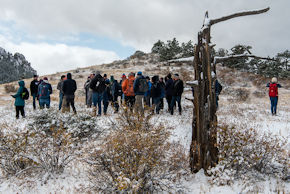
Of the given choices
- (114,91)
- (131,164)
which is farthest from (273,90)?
(131,164)

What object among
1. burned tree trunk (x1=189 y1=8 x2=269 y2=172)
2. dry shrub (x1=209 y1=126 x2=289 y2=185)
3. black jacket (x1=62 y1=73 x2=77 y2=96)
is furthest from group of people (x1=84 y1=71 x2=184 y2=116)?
dry shrub (x1=209 y1=126 x2=289 y2=185)

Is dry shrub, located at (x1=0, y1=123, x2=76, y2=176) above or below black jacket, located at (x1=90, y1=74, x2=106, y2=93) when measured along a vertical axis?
below

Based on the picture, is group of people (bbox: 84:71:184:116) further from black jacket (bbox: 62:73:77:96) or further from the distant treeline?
the distant treeline

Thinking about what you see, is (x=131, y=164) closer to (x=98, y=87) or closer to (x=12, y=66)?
(x=98, y=87)

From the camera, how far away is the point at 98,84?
349 inches

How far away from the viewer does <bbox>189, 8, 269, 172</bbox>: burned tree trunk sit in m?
3.73

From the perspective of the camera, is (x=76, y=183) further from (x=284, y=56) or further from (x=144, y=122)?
(x=284, y=56)

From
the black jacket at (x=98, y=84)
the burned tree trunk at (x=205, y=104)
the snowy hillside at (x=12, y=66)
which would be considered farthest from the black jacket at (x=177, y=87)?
the snowy hillside at (x=12, y=66)

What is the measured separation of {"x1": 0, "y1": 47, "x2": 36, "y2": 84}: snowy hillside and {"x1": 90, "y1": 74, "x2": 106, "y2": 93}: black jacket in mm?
78298

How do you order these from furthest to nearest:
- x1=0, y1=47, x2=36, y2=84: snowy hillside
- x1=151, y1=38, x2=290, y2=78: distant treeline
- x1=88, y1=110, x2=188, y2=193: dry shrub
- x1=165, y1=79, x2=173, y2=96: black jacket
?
x1=0, y1=47, x2=36, y2=84: snowy hillside, x1=151, y1=38, x2=290, y2=78: distant treeline, x1=165, y1=79, x2=173, y2=96: black jacket, x1=88, y1=110, x2=188, y2=193: dry shrub

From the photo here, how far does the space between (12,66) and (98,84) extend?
343ft

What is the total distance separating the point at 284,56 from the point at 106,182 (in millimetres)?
38508

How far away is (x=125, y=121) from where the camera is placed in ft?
19.4

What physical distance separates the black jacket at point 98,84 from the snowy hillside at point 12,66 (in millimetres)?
78298
